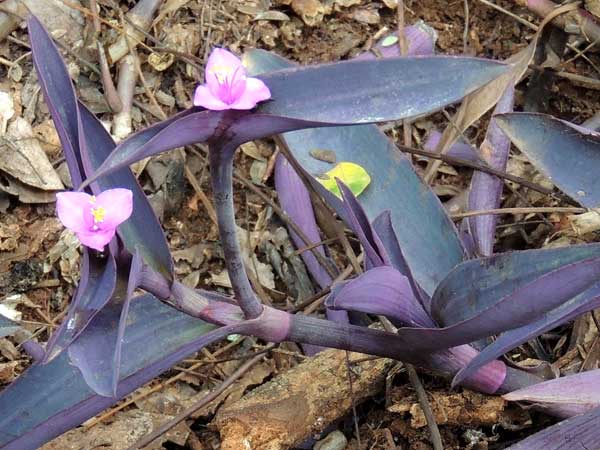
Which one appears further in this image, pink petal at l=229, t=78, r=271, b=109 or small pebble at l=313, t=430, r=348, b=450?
small pebble at l=313, t=430, r=348, b=450

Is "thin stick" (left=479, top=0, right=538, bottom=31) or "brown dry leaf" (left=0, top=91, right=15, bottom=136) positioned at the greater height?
"thin stick" (left=479, top=0, right=538, bottom=31)

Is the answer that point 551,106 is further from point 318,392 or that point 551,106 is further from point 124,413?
point 124,413

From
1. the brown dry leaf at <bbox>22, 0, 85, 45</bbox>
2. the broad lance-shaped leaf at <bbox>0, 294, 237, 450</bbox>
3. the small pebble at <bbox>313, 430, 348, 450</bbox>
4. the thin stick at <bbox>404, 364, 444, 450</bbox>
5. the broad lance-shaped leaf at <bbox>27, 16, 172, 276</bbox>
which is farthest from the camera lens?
the brown dry leaf at <bbox>22, 0, 85, 45</bbox>

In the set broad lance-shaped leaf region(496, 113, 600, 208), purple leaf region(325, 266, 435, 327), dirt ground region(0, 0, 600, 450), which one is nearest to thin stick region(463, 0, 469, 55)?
dirt ground region(0, 0, 600, 450)

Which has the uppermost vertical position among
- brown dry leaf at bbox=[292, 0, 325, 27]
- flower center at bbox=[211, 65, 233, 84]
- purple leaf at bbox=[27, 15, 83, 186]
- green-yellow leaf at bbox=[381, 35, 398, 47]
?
flower center at bbox=[211, 65, 233, 84]

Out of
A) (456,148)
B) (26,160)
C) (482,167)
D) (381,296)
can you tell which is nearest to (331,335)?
(381,296)

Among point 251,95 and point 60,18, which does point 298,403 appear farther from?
point 60,18

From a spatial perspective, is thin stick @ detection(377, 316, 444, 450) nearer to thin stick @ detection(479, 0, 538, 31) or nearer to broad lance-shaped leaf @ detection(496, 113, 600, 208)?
broad lance-shaped leaf @ detection(496, 113, 600, 208)
